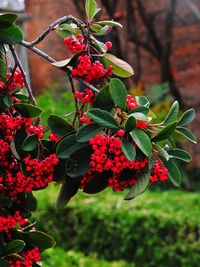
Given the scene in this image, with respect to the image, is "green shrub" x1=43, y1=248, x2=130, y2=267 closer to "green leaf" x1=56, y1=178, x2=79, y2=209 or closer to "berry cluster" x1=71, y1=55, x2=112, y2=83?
"green leaf" x1=56, y1=178, x2=79, y2=209

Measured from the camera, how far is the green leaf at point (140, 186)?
3.47 feet

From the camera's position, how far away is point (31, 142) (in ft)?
3.71

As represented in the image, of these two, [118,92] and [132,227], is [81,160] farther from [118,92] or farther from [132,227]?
[132,227]

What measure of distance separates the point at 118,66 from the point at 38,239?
38cm

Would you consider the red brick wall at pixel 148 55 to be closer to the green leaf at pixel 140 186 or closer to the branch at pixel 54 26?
the branch at pixel 54 26

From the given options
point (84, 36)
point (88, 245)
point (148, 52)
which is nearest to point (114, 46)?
point (148, 52)

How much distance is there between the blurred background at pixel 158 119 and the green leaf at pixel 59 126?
1.90 ft

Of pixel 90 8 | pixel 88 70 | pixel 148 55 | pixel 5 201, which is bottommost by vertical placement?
pixel 148 55

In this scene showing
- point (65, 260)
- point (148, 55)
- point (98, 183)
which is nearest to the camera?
point (98, 183)

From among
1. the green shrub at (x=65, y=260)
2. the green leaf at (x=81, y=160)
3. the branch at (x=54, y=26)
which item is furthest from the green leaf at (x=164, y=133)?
the green shrub at (x=65, y=260)

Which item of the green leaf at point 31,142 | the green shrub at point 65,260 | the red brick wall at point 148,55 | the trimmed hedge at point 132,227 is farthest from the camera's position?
the red brick wall at point 148,55

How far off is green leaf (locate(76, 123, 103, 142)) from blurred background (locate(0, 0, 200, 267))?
66 cm

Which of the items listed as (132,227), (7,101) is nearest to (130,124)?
(7,101)

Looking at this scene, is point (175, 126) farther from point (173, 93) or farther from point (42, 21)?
point (42, 21)
